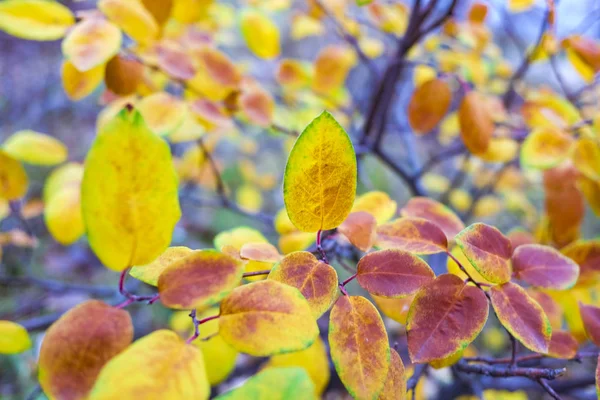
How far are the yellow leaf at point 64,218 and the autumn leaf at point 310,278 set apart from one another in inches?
17.4

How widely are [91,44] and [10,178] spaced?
0.32 m

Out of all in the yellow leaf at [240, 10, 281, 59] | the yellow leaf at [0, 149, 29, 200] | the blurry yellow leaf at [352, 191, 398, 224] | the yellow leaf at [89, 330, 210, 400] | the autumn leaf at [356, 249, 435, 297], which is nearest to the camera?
the yellow leaf at [89, 330, 210, 400]

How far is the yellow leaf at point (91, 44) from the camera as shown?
0.44 metres

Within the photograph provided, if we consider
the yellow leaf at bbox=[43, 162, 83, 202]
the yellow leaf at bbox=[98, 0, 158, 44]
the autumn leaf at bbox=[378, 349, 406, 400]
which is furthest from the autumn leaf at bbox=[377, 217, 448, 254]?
the yellow leaf at bbox=[43, 162, 83, 202]

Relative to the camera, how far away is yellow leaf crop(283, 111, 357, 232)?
10.4 inches

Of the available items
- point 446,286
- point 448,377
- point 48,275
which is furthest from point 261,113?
point 48,275

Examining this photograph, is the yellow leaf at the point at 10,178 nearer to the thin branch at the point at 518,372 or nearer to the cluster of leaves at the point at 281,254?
the cluster of leaves at the point at 281,254

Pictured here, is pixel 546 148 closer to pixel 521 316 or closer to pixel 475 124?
pixel 475 124

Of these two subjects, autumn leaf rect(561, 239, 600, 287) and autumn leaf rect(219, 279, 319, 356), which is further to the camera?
autumn leaf rect(561, 239, 600, 287)

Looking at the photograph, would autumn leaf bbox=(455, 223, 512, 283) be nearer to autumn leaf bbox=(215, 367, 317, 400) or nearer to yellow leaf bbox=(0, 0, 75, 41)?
autumn leaf bbox=(215, 367, 317, 400)

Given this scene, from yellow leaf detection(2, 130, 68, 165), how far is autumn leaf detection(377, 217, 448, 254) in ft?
1.99

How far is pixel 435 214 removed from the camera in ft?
1.49

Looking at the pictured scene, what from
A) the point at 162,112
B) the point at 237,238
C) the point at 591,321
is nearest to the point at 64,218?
the point at 162,112

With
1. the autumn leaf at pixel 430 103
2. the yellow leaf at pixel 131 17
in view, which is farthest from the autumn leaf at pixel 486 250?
the yellow leaf at pixel 131 17
